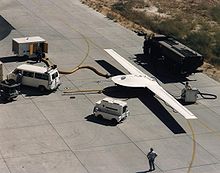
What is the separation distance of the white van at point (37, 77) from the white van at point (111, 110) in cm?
628

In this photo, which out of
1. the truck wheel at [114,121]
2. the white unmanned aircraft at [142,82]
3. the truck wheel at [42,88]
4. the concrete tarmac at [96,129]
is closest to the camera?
the concrete tarmac at [96,129]

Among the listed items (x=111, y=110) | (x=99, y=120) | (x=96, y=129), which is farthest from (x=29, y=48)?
(x=96, y=129)

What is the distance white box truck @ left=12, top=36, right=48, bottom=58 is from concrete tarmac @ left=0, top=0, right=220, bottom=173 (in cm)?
115

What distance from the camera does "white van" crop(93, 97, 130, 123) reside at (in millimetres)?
40875

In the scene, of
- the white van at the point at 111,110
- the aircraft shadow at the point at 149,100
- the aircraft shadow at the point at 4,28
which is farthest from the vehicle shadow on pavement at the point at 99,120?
the aircraft shadow at the point at 4,28

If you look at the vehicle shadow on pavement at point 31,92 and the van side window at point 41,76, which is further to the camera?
the vehicle shadow on pavement at point 31,92

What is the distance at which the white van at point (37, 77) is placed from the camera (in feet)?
151

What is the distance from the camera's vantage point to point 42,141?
37688 mm

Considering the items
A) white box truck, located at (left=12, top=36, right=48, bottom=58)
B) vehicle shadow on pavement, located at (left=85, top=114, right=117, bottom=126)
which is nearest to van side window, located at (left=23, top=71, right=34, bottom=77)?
vehicle shadow on pavement, located at (left=85, top=114, right=117, bottom=126)

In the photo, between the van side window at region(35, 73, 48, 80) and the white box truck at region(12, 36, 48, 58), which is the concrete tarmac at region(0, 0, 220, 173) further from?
the van side window at region(35, 73, 48, 80)

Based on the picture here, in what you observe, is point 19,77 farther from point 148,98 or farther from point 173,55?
point 173,55

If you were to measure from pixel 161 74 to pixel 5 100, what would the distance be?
17535 millimetres

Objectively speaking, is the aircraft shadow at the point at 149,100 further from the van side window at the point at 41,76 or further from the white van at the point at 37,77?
the van side window at the point at 41,76

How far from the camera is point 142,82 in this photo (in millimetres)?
47781
